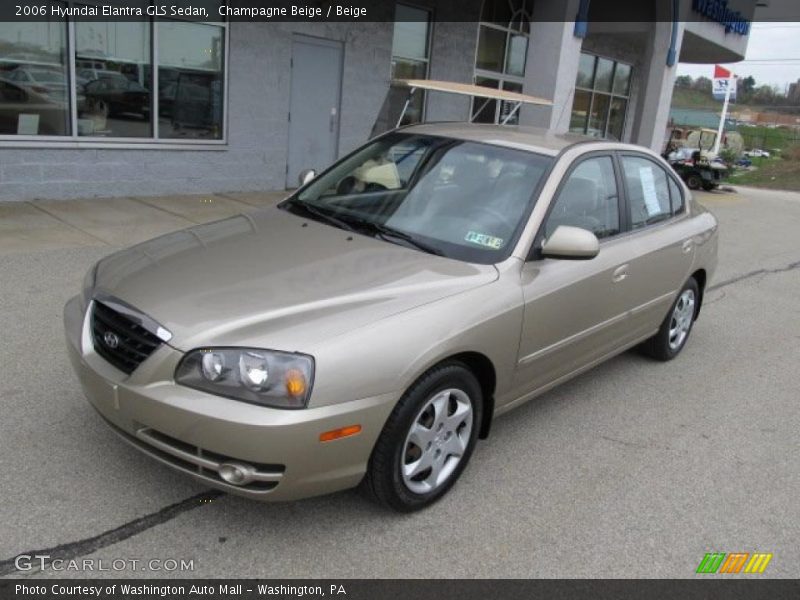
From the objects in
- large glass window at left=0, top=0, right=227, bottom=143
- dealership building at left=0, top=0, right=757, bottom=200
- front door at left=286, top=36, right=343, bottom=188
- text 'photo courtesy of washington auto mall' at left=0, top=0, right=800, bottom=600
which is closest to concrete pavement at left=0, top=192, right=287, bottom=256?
dealership building at left=0, top=0, right=757, bottom=200

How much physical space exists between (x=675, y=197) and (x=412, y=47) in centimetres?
869

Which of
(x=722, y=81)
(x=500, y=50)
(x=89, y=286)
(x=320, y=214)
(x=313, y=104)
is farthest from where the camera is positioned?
(x=722, y=81)

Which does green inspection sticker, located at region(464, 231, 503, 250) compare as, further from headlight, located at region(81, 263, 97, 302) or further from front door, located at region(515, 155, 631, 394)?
headlight, located at region(81, 263, 97, 302)

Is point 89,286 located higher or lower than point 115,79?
lower

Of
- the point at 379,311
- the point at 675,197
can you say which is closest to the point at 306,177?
the point at 379,311

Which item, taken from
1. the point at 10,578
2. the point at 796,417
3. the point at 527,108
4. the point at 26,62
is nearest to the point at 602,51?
the point at 527,108

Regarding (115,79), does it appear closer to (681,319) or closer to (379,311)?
(681,319)

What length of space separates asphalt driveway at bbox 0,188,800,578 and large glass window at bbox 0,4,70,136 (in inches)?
161

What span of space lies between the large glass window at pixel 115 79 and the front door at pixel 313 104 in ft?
4.21

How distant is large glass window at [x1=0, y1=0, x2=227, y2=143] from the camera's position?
27.7ft

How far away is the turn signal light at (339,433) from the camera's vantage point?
2.63 m

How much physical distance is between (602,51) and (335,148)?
10.2m

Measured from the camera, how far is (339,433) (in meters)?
2.67

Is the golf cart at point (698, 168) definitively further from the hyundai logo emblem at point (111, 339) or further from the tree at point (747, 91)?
the tree at point (747, 91)
